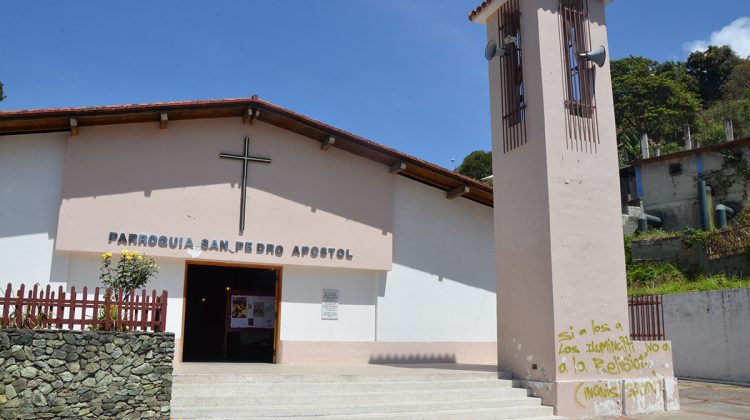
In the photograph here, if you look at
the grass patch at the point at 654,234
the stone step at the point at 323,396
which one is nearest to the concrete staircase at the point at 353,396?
the stone step at the point at 323,396

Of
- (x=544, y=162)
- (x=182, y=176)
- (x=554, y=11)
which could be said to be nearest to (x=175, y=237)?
(x=182, y=176)

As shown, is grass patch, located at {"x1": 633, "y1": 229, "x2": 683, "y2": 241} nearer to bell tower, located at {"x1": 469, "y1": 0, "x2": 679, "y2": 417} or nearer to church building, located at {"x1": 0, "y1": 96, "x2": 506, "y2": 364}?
church building, located at {"x1": 0, "y1": 96, "x2": 506, "y2": 364}

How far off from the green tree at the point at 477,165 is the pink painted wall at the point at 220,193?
37.7m

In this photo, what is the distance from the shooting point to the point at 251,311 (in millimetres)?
14992

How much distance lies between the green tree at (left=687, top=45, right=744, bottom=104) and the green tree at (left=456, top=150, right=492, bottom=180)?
19126 mm

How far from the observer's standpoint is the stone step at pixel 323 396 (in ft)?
28.9

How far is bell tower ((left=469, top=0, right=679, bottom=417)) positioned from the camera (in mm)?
10492

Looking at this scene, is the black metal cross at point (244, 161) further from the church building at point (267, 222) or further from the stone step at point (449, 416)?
the stone step at point (449, 416)

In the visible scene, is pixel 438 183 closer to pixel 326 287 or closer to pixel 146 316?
pixel 326 287

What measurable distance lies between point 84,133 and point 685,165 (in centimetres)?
2753

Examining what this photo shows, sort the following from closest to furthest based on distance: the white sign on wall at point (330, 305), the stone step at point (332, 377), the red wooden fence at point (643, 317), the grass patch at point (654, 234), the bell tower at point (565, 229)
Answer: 1. the stone step at point (332, 377)
2. the bell tower at point (565, 229)
3. the white sign on wall at point (330, 305)
4. the red wooden fence at point (643, 317)
5. the grass patch at point (654, 234)

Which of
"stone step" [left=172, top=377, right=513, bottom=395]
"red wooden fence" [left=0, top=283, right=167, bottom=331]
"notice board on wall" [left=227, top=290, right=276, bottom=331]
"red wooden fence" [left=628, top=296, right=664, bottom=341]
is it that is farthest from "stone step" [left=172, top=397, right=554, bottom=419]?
"notice board on wall" [left=227, top=290, right=276, bottom=331]

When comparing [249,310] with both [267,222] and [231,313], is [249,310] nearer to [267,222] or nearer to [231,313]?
[231,313]

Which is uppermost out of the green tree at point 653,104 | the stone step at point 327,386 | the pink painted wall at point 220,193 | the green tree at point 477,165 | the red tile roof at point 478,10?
the green tree at point 653,104
